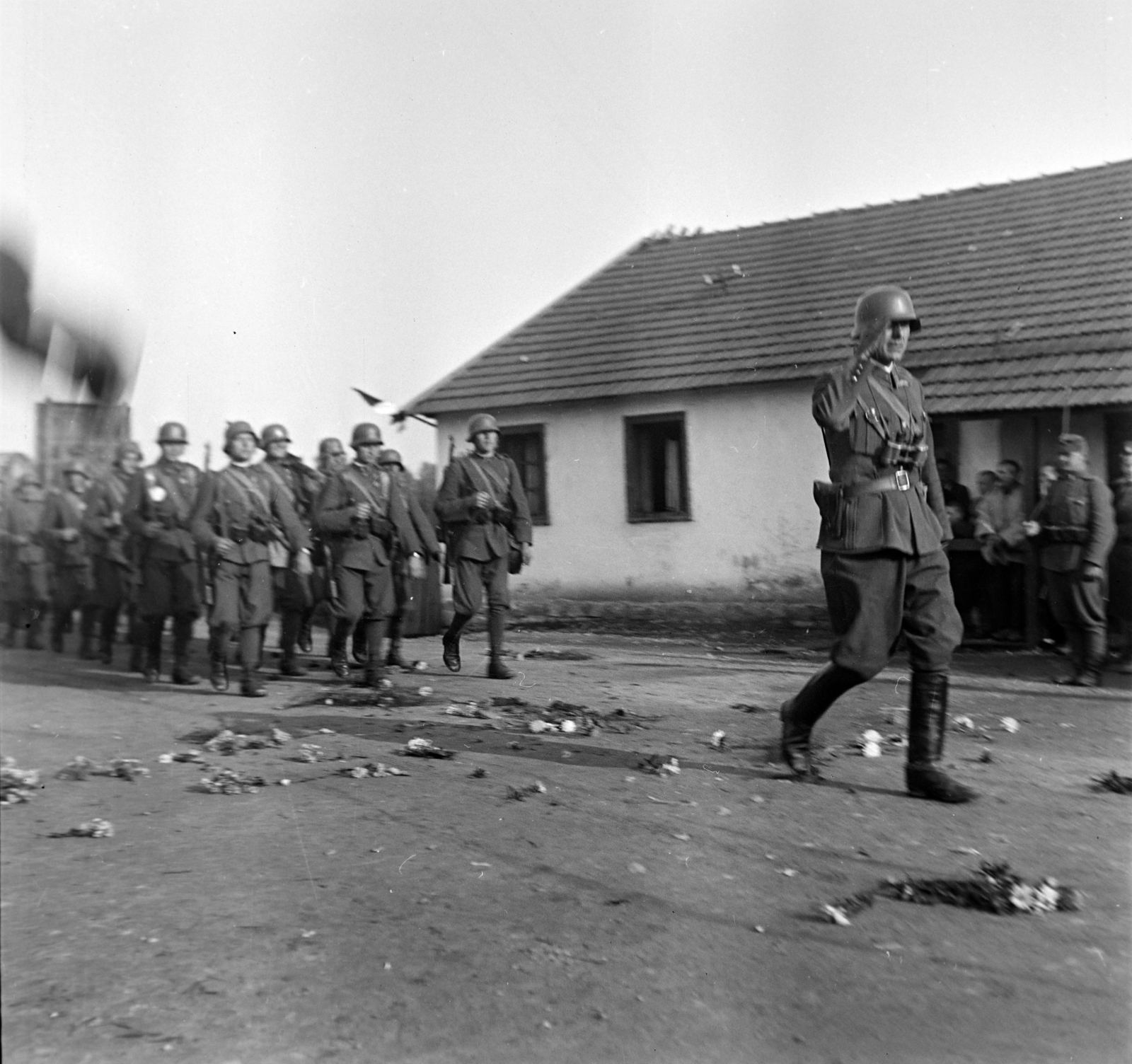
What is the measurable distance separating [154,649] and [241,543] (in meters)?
1.61

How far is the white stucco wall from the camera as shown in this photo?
50.1 feet

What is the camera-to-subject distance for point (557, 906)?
416 cm

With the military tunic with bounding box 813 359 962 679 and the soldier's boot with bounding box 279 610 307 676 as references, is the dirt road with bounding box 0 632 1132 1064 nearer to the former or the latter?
the military tunic with bounding box 813 359 962 679

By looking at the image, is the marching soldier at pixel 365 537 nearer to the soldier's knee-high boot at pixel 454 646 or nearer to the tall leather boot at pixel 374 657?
the tall leather boot at pixel 374 657

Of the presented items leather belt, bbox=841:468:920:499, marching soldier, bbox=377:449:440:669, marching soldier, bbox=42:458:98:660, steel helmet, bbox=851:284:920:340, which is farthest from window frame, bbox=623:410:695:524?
leather belt, bbox=841:468:920:499

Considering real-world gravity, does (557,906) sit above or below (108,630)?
below

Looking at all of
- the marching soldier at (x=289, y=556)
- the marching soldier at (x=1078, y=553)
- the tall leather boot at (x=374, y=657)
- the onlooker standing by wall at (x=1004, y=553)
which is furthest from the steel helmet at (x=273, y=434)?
the onlooker standing by wall at (x=1004, y=553)

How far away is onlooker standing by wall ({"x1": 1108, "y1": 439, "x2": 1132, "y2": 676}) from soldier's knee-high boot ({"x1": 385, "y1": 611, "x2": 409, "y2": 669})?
235 inches

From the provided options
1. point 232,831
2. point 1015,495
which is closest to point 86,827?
point 232,831

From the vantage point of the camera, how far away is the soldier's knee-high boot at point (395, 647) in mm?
11078

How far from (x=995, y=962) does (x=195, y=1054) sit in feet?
7.30

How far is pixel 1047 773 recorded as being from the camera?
625 centimetres

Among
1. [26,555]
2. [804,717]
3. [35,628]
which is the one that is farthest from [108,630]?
[804,717]

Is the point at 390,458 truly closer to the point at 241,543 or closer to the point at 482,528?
the point at 482,528
